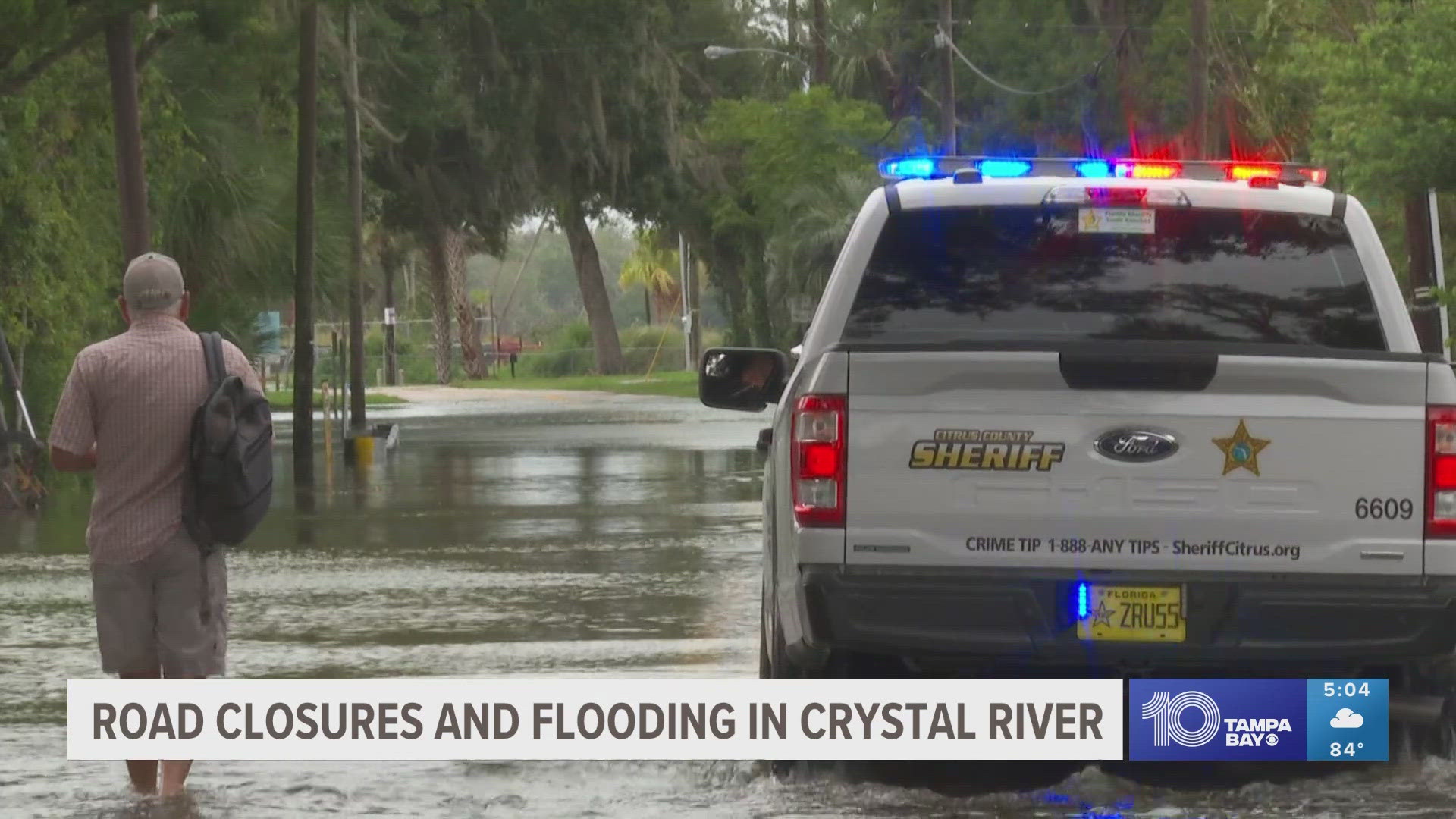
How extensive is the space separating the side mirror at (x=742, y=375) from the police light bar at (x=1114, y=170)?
1.04 m

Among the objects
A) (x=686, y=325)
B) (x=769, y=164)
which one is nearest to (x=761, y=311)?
(x=769, y=164)

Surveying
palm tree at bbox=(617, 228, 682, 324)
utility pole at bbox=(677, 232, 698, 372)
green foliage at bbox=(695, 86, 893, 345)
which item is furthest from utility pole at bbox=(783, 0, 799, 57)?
palm tree at bbox=(617, 228, 682, 324)

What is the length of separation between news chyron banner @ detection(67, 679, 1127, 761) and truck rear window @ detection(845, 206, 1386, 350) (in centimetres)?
112

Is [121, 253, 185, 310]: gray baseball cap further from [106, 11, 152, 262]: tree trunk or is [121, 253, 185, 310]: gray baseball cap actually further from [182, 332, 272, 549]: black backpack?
[106, 11, 152, 262]: tree trunk

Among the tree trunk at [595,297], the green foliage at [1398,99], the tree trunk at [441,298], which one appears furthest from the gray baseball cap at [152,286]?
the tree trunk at [595,297]

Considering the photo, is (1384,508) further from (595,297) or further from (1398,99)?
(595,297)

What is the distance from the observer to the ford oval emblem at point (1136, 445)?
7.16 m

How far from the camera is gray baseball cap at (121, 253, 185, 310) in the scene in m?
7.85

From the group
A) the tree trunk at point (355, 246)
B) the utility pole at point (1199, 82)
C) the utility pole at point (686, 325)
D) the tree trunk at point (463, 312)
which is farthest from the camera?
the utility pole at point (686, 325)

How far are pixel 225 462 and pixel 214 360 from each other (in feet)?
1.26

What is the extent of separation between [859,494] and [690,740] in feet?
4.40

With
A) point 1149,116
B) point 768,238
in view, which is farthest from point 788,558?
point 1149,116

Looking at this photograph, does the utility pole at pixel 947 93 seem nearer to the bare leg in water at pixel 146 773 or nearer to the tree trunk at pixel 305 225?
the tree trunk at pixel 305 225

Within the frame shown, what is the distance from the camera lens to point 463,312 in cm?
7888
